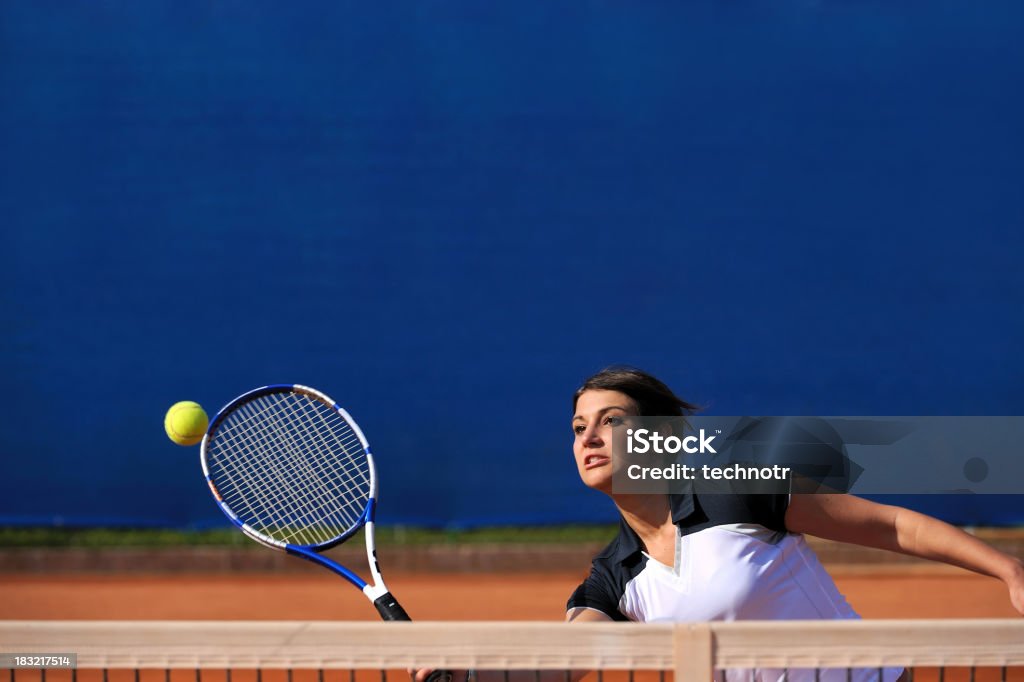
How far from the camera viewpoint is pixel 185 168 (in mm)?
6551

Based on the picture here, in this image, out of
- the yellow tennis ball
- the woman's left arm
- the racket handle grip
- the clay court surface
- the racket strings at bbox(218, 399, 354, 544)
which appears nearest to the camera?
the woman's left arm

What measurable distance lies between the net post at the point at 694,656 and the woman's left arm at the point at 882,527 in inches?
17.0

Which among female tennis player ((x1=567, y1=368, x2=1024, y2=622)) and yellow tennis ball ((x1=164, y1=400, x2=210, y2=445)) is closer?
female tennis player ((x1=567, y1=368, x2=1024, y2=622))

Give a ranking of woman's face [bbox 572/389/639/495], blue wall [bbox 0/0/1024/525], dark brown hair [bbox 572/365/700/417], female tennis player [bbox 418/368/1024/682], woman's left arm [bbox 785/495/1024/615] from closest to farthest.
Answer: woman's left arm [bbox 785/495/1024/615]
female tennis player [bbox 418/368/1024/682]
woman's face [bbox 572/389/639/495]
dark brown hair [bbox 572/365/700/417]
blue wall [bbox 0/0/1024/525]

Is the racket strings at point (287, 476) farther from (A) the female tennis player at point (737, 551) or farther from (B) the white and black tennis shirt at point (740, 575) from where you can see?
(B) the white and black tennis shirt at point (740, 575)

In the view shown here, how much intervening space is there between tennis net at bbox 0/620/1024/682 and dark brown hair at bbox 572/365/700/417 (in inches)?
24.9

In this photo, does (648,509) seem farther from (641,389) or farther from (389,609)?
(389,609)

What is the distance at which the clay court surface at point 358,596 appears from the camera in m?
5.02

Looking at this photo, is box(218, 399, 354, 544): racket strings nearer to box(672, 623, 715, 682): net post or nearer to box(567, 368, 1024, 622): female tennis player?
box(567, 368, 1024, 622): female tennis player

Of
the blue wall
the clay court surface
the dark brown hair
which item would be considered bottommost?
the clay court surface

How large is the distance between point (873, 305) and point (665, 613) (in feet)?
14.9

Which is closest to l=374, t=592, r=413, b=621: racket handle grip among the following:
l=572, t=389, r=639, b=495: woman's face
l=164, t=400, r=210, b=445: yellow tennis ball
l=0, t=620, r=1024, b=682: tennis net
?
l=572, t=389, r=639, b=495: woman's face

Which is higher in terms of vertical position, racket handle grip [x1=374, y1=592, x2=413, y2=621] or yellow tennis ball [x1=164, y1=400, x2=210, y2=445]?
yellow tennis ball [x1=164, y1=400, x2=210, y2=445]

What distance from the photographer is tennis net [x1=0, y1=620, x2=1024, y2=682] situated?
62.7 inches
